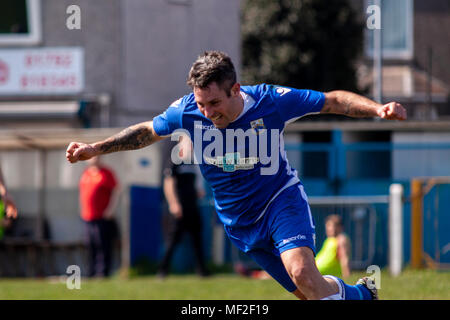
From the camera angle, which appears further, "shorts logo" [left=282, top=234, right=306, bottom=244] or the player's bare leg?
"shorts logo" [left=282, top=234, right=306, bottom=244]

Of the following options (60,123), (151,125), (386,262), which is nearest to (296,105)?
(151,125)

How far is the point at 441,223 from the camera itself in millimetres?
13422

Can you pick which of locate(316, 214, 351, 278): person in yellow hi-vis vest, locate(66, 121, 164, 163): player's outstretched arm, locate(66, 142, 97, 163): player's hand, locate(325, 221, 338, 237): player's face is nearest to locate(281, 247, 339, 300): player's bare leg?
locate(66, 121, 164, 163): player's outstretched arm

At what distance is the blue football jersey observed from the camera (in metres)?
5.62

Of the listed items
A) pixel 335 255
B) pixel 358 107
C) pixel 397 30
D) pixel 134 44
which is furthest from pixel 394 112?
pixel 397 30

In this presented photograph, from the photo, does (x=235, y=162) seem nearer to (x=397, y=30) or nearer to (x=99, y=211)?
(x=99, y=211)

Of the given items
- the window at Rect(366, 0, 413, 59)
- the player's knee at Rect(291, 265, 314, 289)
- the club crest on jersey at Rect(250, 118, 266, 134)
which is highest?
the window at Rect(366, 0, 413, 59)

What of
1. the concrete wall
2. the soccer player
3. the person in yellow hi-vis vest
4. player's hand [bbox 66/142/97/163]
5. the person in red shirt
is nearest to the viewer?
the soccer player

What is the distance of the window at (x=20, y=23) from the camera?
1781cm

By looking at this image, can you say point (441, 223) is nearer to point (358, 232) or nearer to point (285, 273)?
point (358, 232)

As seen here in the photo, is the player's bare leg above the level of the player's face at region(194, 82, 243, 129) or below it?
below

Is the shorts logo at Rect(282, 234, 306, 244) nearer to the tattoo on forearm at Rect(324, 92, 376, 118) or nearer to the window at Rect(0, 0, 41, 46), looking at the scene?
the tattoo on forearm at Rect(324, 92, 376, 118)

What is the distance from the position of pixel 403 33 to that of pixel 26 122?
66.6 feet

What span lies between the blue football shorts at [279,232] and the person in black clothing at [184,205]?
20.4 feet
